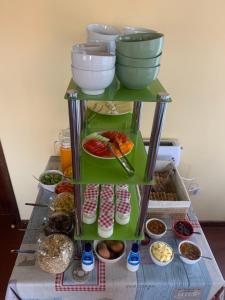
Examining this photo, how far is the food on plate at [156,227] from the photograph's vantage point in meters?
1.12

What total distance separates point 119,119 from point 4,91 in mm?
638

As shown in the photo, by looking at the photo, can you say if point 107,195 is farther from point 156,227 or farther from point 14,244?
point 14,244

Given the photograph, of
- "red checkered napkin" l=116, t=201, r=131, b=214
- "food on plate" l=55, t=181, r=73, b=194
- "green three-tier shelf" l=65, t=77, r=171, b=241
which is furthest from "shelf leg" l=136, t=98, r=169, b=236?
"food on plate" l=55, t=181, r=73, b=194

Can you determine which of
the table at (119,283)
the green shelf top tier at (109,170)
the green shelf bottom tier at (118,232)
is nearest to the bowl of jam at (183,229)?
the table at (119,283)

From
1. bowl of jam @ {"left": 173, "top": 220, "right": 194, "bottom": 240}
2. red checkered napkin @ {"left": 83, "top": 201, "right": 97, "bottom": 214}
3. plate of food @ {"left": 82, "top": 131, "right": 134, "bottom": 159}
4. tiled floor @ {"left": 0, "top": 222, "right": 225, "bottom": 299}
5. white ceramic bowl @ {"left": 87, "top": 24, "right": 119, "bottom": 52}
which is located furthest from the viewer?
tiled floor @ {"left": 0, "top": 222, "right": 225, "bottom": 299}

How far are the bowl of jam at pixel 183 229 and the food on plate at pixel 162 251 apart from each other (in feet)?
0.29

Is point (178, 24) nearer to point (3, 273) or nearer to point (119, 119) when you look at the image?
point (119, 119)

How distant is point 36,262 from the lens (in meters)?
0.99

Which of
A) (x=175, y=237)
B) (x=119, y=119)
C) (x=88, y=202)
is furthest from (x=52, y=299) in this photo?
(x=119, y=119)

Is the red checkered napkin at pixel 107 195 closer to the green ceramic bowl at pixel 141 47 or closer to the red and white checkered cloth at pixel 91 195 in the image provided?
the red and white checkered cloth at pixel 91 195

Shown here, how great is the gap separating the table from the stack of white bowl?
716mm

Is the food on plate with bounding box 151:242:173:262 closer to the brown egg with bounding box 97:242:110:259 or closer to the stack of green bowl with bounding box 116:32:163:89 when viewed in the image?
the brown egg with bounding box 97:242:110:259

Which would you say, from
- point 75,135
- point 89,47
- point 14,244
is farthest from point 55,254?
point 14,244

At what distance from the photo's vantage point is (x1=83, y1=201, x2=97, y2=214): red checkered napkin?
976mm
